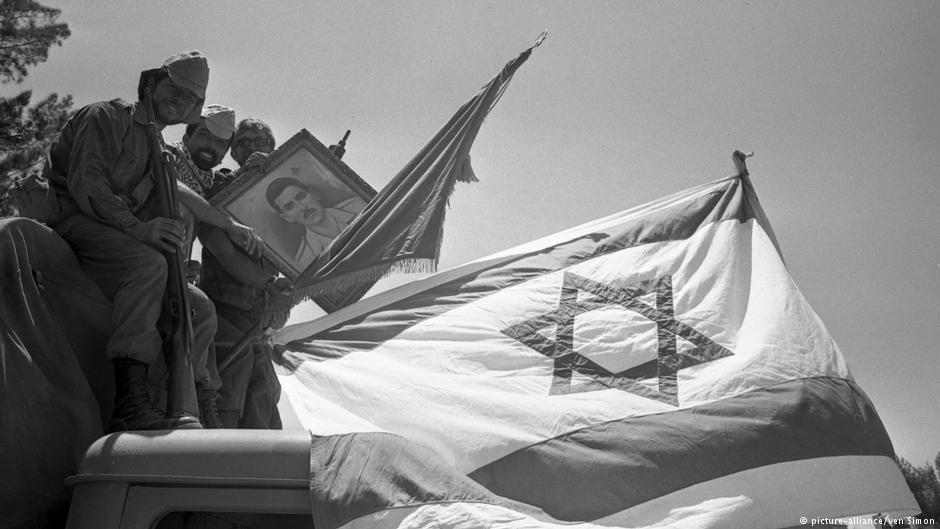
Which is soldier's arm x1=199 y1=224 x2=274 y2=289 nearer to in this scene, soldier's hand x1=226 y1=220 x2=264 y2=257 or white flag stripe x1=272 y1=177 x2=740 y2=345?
soldier's hand x1=226 y1=220 x2=264 y2=257

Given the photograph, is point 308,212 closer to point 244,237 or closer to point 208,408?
point 244,237

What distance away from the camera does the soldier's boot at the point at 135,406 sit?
16.0 ft

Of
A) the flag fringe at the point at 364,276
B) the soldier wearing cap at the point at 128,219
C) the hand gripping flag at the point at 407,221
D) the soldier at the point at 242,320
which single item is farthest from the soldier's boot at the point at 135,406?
the hand gripping flag at the point at 407,221

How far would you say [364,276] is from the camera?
25.7 feet

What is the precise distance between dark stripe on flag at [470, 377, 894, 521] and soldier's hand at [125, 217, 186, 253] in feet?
6.94

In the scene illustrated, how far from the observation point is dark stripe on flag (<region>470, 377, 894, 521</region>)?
19.4ft

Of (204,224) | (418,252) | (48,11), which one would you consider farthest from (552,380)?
(48,11)

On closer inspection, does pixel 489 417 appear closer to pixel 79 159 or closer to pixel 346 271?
pixel 346 271

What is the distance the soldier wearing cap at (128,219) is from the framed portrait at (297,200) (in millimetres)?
1697

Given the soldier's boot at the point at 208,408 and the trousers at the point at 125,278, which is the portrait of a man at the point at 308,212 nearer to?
the soldier's boot at the point at 208,408

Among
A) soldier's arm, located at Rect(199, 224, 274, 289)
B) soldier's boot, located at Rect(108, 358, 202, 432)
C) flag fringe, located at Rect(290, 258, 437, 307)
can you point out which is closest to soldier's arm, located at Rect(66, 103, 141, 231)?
soldier's boot, located at Rect(108, 358, 202, 432)

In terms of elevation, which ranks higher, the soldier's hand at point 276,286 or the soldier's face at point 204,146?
the soldier's face at point 204,146

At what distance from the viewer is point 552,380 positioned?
6996mm

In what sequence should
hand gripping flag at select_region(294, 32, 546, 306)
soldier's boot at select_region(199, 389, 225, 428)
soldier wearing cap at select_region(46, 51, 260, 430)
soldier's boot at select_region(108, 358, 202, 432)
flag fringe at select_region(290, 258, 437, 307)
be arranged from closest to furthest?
soldier's boot at select_region(108, 358, 202, 432) < soldier wearing cap at select_region(46, 51, 260, 430) < soldier's boot at select_region(199, 389, 225, 428) < flag fringe at select_region(290, 258, 437, 307) < hand gripping flag at select_region(294, 32, 546, 306)
